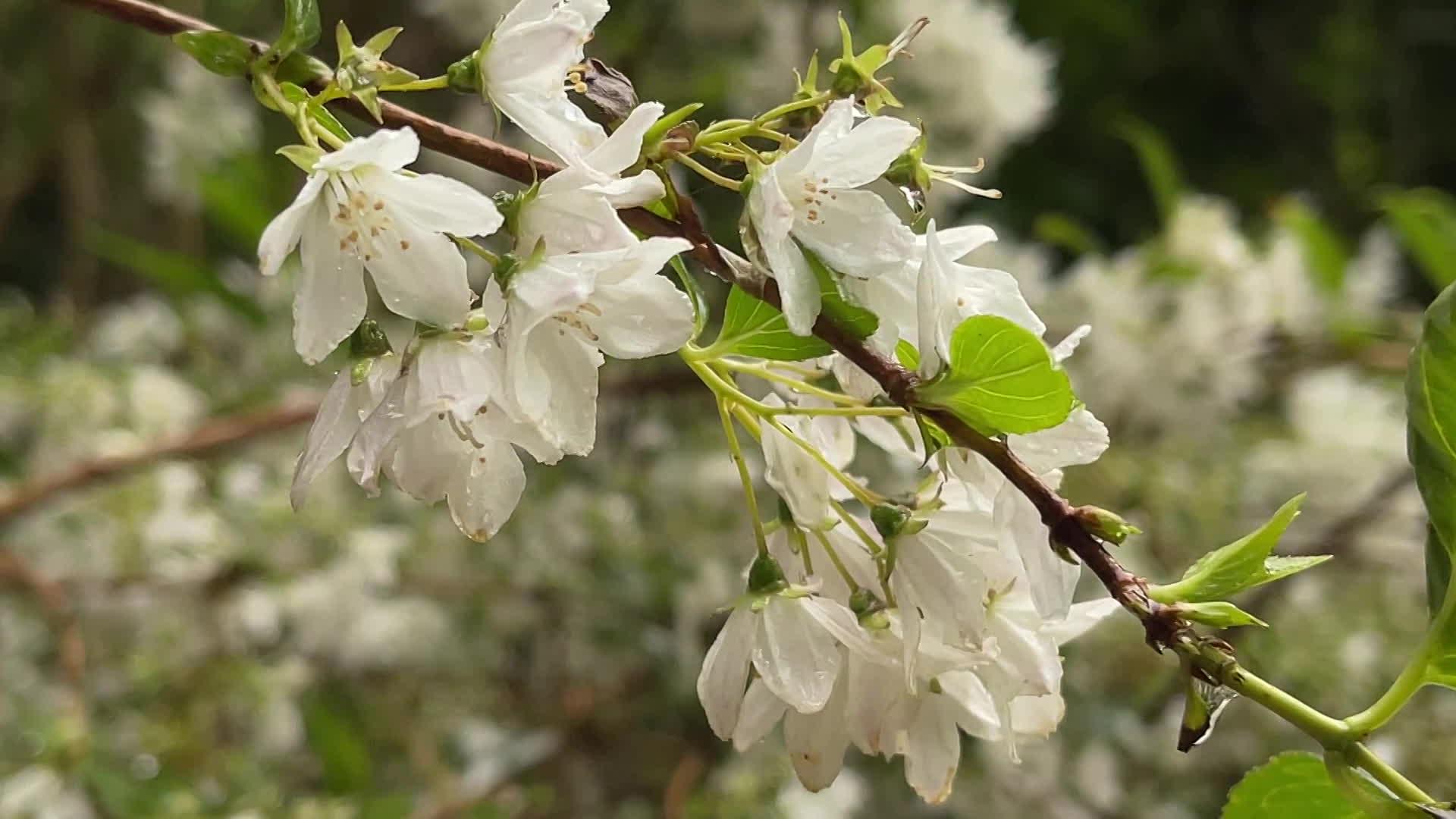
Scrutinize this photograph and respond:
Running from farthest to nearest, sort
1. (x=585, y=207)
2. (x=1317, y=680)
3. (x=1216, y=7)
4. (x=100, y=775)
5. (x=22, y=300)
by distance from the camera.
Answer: (x=1216, y=7) < (x=22, y=300) < (x=1317, y=680) < (x=100, y=775) < (x=585, y=207)

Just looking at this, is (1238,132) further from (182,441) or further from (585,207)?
(585,207)

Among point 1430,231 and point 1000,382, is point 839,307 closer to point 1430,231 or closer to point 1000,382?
point 1000,382

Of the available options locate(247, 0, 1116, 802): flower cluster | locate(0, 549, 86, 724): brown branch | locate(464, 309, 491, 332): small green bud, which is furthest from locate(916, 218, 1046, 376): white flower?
locate(0, 549, 86, 724): brown branch

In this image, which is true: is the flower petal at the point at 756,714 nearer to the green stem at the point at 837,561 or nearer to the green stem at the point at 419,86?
the green stem at the point at 837,561

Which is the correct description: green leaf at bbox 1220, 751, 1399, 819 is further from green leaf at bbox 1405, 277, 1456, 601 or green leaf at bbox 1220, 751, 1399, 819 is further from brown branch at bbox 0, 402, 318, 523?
brown branch at bbox 0, 402, 318, 523

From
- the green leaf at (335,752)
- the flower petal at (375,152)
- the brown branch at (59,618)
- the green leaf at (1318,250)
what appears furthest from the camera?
the green leaf at (1318,250)

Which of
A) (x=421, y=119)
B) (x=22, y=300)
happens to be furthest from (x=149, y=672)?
(x=421, y=119)

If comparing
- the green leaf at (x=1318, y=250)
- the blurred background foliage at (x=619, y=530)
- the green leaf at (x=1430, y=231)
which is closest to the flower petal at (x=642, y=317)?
the blurred background foliage at (x=619, y=530)
